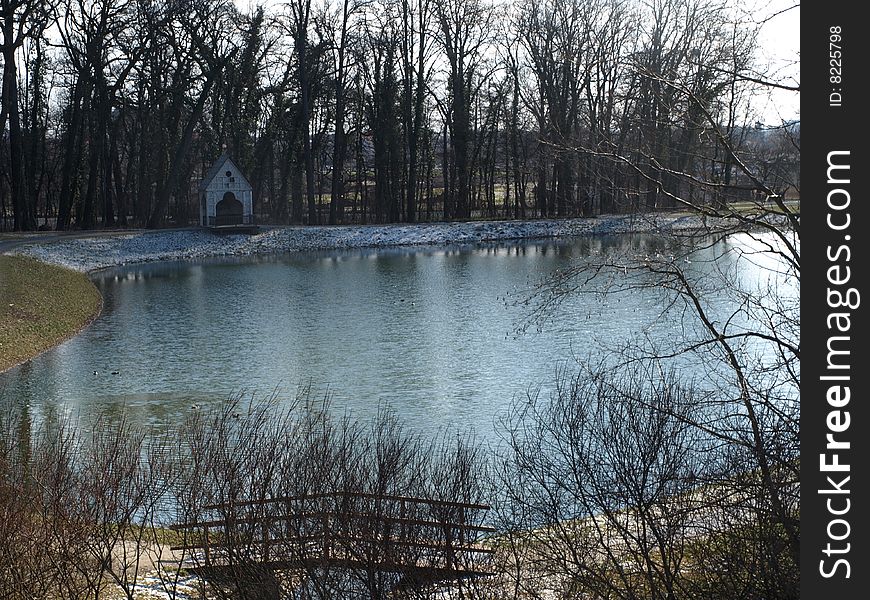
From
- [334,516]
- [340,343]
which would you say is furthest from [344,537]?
Result: [340,343]

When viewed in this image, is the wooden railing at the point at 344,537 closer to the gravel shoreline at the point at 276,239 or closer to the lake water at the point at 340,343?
the lake water at the point at 340,343

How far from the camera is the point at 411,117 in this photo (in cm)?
5750

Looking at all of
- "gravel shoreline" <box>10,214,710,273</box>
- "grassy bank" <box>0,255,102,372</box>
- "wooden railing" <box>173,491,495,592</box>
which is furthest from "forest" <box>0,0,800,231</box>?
"wooden railing" <box>173,491,495,592</box>

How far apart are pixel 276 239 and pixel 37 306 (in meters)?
23.0

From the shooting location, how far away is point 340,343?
22297 mm

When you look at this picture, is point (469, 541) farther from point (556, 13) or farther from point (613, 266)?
point (556, 13)

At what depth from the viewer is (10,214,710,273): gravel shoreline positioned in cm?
4106

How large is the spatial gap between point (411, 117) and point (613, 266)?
49239 mm

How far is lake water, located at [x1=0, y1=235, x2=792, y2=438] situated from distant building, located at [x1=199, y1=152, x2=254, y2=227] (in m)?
13.1

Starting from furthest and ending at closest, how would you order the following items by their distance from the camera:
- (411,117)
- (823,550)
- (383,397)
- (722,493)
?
(411,117) < (383,397) < (722,493) < (823,550)

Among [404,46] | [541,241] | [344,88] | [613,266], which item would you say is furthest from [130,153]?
[613,266]

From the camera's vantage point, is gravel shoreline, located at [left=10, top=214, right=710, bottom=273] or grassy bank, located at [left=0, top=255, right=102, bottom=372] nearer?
grassy bank, located at [left=0, top=255, right=102, bottom=372]

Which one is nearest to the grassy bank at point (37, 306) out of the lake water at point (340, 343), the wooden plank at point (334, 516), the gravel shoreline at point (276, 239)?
the lake water at point (340, 343)

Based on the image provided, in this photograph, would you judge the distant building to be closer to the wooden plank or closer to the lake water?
the lake water
